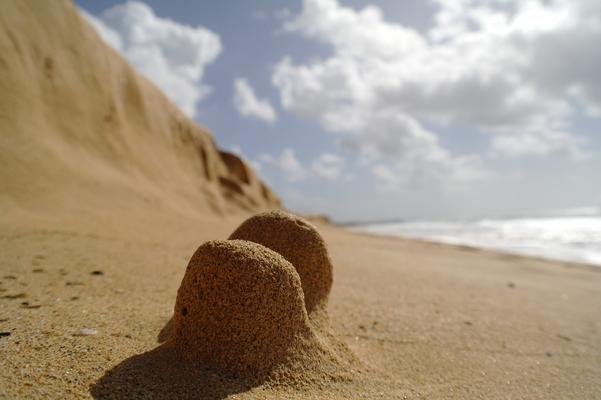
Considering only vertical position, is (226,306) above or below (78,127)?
below

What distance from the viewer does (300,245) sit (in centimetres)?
259

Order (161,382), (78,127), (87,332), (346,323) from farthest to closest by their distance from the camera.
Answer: (78,127) → (346,323) → (87,332) → (161,382)

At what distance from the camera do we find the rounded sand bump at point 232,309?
1.89m

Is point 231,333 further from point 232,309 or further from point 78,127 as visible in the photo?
point 78,127

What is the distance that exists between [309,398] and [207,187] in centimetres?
1176

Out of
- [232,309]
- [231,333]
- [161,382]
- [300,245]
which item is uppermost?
[300,245]

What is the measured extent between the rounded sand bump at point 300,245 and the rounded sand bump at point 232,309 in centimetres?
58

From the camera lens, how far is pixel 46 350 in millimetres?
1920

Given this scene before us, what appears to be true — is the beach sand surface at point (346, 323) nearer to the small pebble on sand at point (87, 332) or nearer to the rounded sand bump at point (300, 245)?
the small pebble on sand at point (87, 332)

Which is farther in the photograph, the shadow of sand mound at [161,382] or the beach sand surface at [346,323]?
the beach sand surface at [346,323]

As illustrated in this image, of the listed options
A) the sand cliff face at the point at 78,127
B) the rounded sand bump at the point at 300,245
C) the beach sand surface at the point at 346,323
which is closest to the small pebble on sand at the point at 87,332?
the beach sand surface at the point at 346,323

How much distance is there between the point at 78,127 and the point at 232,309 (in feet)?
26.2

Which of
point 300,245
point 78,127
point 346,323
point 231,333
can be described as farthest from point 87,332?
point 78,127

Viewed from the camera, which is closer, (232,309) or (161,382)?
(161,382)
